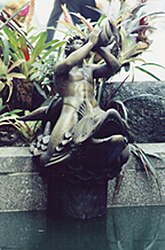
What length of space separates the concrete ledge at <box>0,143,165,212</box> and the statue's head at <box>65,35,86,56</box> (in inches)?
28.6

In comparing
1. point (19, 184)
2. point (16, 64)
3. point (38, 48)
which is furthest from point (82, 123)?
point (38, 48)

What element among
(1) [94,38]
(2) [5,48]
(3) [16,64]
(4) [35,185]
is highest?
(1) [94,38]

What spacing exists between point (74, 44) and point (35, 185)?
0.96 metres

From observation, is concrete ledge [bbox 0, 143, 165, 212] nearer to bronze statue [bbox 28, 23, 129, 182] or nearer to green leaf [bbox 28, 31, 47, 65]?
bronze statue [bbox 28, 23, 129, 182]

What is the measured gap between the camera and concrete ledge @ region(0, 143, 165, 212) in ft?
16.8

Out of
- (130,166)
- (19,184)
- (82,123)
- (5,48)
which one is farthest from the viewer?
(5,48)

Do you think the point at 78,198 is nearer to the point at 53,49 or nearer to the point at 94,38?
the point at 94,38

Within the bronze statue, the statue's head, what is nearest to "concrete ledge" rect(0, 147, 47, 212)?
the bronze statue

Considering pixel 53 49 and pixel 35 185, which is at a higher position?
pixel 53 49

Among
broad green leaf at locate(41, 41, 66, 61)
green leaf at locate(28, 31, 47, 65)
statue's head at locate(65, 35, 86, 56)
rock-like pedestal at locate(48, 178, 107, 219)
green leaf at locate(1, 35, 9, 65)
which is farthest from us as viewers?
broad green leaf at locate(41, 41, 66, 61)

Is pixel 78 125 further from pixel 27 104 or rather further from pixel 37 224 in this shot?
pixel 27 104

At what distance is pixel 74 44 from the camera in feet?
16.7

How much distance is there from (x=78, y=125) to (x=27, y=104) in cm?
124

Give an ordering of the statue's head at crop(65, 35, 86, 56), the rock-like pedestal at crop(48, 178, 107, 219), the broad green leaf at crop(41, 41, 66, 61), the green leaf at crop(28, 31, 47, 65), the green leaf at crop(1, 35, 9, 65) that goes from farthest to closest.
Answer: the broad green leaf at crop(41, 41, 66, 61) → the green leaf at crop(28, 31, 47, 65) → the green leaf at crop(1, 35, 9, 65) → the statue's head at crop(65, 35, 86, 56) → the rock-like pedestal at crop(48, 178, 107, 219)
